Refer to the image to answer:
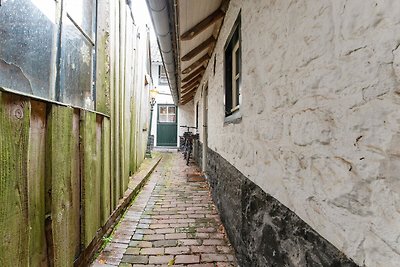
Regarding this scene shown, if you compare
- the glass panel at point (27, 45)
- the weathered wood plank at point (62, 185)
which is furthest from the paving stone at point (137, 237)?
the glass panel at point (27, 45)

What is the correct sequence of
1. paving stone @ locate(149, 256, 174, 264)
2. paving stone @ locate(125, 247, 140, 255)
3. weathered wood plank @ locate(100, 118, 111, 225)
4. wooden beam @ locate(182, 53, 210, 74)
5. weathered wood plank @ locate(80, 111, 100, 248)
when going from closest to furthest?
weathered wood plank @ locate(80, 111, 100, 248)
paving stone @ locate(149, 256, 174, 264)
paving stone @ locate(125, 247, 140, 255)
weathered wood plank @ locate(100, 118, 111, 225)
wooden beam @ locate(182, 53, 210, 74)

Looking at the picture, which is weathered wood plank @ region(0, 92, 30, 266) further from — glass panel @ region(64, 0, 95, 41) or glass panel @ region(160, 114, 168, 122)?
glass panel @ region(160, 114, 168, 122)

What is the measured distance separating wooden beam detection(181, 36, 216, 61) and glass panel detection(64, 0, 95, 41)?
2212 millimetres

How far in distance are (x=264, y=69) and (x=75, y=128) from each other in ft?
4.89

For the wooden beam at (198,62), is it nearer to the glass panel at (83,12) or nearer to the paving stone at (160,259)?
the glass panel at (83,12)

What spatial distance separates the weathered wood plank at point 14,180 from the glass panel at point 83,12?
106 cm

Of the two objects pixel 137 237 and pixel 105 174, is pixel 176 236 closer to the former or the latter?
pixel 137 237

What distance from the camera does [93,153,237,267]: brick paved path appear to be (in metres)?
2.25

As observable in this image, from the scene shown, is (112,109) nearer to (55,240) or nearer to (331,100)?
(55,240)

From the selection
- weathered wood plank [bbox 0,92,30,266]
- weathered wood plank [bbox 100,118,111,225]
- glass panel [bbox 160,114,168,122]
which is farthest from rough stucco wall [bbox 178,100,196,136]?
weathered wood plank [bbox 0,92,30,266]

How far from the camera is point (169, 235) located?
2.75m

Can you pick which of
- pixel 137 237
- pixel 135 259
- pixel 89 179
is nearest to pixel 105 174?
pixel 89 179

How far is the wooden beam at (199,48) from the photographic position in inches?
164

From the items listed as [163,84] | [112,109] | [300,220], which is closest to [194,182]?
[112,109]
